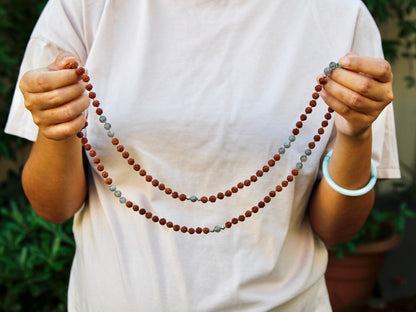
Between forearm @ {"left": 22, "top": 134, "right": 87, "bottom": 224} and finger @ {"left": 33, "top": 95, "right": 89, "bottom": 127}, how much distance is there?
0.14 m

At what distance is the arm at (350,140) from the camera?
1.31 metres

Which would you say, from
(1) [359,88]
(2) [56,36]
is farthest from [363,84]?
(2) [56,36]

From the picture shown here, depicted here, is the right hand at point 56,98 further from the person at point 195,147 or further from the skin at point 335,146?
the person at point 195,147

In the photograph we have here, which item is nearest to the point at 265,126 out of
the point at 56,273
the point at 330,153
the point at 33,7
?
the point at 330,153

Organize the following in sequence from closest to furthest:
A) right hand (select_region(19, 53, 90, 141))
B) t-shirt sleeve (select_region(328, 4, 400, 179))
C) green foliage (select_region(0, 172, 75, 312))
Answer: right hand (select_region(19, 53, 90, 141)) < t-shirt sleeve (select_region(328, 4, 400, 179)) < green foliage (select_region(0, 172, 75, 312))

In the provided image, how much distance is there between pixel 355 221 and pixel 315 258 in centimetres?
18

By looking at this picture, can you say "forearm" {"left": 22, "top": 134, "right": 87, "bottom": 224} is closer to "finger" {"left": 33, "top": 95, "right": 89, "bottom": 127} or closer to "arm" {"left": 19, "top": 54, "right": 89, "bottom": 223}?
"arm" {"left": 19, "top": 54, "right": 89, "bottom": 223}

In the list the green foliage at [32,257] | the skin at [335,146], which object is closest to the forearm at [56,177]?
the skin at [335,146]

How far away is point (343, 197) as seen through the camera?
1634mm

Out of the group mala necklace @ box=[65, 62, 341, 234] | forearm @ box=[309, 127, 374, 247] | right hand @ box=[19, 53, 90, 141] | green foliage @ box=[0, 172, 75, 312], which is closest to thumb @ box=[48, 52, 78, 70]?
right hand @ box=[19, 53, 90, 141]

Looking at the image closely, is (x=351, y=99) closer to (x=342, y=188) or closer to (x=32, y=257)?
(x=342, y=188)

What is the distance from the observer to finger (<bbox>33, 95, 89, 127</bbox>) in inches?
50.9

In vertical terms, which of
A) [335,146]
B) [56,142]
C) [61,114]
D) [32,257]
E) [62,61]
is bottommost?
[32,257]

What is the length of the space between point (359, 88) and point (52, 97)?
0.74m
